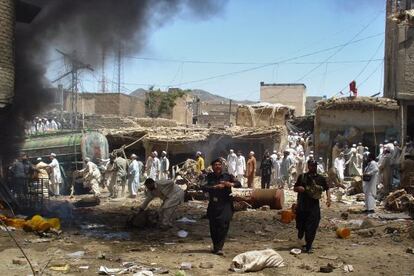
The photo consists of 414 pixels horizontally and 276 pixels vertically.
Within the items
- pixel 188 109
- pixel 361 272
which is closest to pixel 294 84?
pixel 188 109

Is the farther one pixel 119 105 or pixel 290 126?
pixel 119 105

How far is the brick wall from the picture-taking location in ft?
35.3

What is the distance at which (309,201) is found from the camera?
748cm

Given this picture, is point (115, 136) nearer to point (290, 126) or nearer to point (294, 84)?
point (290, 126)

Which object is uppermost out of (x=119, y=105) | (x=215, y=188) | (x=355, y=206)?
(x=119, y=105)

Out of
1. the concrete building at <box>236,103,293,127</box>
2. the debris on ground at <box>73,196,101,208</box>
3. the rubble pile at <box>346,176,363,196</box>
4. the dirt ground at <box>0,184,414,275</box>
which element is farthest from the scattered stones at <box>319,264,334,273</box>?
the concrete building at <box>236,103,293,127</box>

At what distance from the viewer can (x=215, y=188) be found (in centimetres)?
718

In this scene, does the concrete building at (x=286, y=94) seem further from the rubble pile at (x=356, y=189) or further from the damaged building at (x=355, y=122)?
the rubble pile at (x=356, y=189)

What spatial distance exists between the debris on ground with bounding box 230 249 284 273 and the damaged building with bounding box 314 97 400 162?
1697cm

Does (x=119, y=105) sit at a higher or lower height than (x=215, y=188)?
higher

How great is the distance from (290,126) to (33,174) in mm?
17012

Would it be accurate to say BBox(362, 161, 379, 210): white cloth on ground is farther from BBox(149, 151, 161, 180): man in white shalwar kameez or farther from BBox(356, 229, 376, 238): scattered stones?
BBox(149, 151, 161, 180): man in white shalwar kameez

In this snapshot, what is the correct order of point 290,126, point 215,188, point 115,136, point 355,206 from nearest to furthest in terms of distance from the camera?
1. point 215,188
2. point 355,206
3. point 115,136
4. point 290,126

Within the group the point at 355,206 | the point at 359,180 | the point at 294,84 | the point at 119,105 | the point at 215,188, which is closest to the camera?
the point at 215,188
